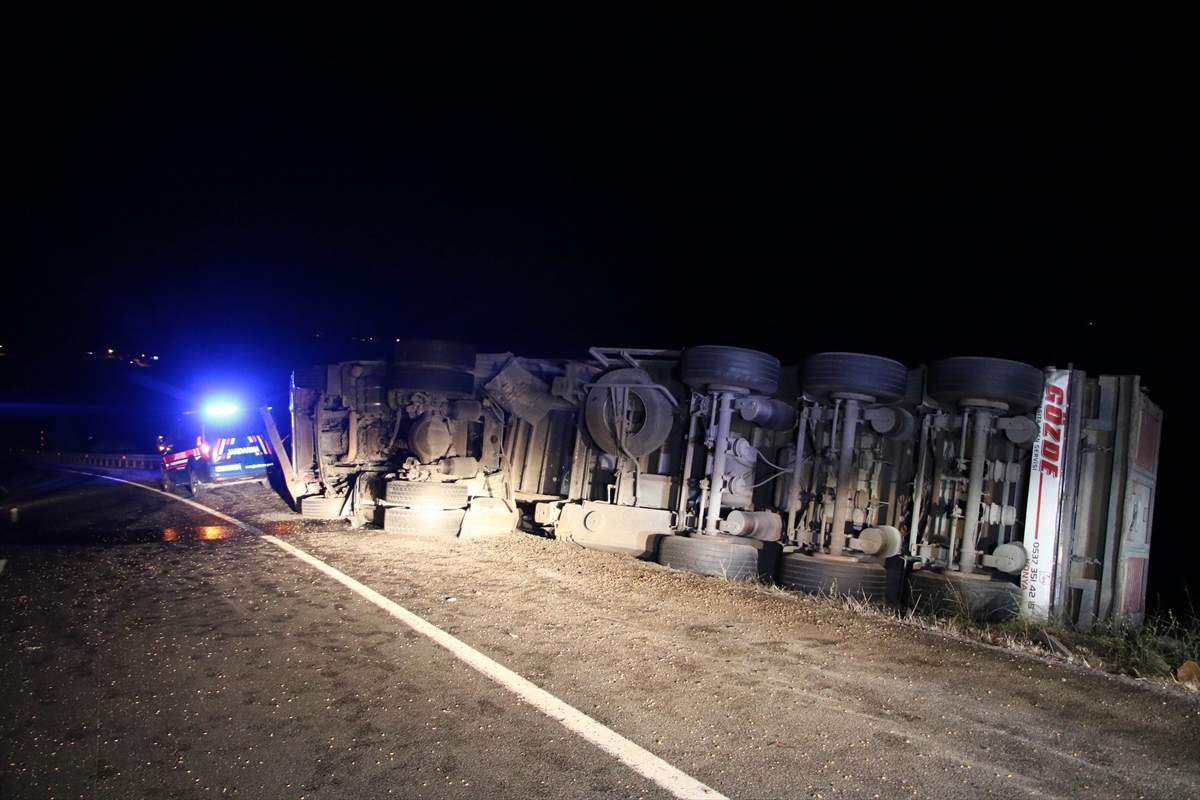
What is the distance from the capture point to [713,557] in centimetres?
695

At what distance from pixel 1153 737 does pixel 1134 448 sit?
426 cm

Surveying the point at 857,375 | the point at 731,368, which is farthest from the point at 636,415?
the point at 857,375

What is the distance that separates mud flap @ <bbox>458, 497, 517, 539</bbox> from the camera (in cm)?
855

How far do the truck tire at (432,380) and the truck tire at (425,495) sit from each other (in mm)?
1499

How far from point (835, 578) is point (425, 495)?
5013 mm

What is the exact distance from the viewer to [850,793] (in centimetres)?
252

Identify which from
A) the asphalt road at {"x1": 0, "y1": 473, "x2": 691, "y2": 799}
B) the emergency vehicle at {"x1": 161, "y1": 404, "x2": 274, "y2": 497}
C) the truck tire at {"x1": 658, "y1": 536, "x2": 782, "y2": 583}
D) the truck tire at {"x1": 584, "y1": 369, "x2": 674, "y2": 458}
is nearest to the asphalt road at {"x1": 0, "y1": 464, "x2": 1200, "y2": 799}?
the asphalt road at {"x1": 0, "y1": 473, "x2": 691, "y2": 799}

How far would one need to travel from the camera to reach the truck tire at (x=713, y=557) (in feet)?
22.7

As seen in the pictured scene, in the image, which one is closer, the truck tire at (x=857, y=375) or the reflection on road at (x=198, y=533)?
the truck tire at (x=857, y=375)

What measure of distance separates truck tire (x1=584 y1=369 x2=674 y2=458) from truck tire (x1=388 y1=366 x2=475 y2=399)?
2.09 m

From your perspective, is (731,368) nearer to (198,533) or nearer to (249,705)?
(249,705)

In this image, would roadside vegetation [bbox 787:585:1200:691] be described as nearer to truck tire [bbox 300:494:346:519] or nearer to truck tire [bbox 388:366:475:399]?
truck tire [bbox 388:366:475:399]

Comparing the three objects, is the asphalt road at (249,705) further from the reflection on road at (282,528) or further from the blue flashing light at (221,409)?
the blue flashing light at (221,409)

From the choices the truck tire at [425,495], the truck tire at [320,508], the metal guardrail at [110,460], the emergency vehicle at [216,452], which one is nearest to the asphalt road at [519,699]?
the truck tire at [425,495]
